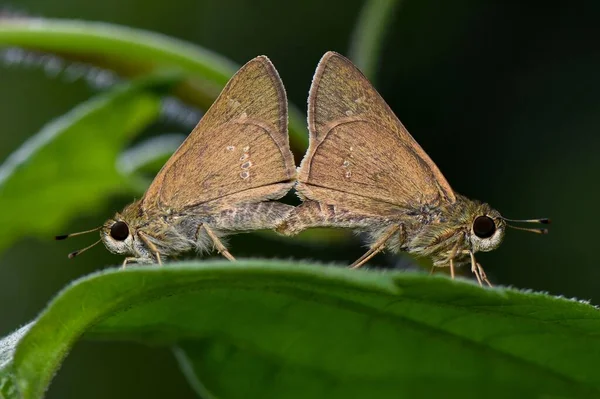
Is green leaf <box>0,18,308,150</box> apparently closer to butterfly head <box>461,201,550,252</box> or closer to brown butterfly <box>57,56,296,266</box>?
brown butterfly <box>57,56,296,266</box>

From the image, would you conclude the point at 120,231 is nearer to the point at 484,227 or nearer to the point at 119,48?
the point at 119,48

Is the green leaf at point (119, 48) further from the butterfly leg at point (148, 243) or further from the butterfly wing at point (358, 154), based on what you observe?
the butterfly leg at point (148, 243)

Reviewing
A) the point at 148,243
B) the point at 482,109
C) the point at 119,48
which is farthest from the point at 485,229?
the point at 482,109

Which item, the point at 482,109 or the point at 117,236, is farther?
the point at 482,109

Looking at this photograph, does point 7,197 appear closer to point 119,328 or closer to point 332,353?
point 119,328

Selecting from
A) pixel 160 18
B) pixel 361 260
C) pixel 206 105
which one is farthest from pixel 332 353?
pixel 160 18

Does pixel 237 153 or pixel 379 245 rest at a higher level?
pixel 237 153

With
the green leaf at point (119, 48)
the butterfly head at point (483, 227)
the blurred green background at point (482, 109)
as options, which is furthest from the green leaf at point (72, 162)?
the blurred green background at point (482, 109)

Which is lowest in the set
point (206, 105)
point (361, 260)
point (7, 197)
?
point (361, 260)
